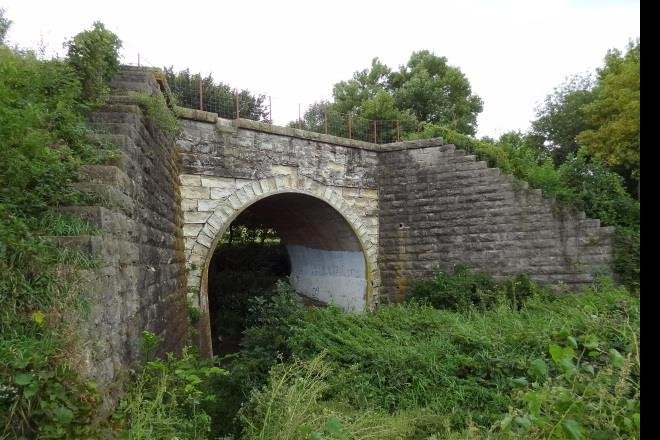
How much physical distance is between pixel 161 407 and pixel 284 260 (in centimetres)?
1155

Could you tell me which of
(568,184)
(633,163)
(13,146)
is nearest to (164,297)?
(13,146)

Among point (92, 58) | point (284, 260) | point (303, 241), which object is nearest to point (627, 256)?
point (303, 241)

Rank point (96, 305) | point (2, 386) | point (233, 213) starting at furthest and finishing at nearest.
→ point (233, 213) → point (96, 305) → point (2, 386)

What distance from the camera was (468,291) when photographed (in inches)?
370

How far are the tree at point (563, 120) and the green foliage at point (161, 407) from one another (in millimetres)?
18567

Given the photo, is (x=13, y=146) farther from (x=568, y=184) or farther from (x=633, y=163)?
(x=633, y=163)

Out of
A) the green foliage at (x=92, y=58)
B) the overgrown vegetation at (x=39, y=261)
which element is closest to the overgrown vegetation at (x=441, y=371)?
the overgrown vegetation at (x=39, y=261)

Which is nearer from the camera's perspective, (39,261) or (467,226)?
(39,261)

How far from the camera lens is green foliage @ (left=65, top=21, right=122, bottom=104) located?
4859 mm

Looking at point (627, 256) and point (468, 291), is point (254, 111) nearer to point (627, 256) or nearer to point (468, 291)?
point (468, 291)

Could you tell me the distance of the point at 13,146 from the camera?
3.38 metres

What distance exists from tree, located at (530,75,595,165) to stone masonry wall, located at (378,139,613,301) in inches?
416

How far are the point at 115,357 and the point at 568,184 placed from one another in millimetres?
9182

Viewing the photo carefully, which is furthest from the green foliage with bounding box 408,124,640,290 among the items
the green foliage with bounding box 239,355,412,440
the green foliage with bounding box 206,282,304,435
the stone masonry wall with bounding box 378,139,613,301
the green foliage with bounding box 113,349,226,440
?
the green foliage with bounding box 113,349,226,440
